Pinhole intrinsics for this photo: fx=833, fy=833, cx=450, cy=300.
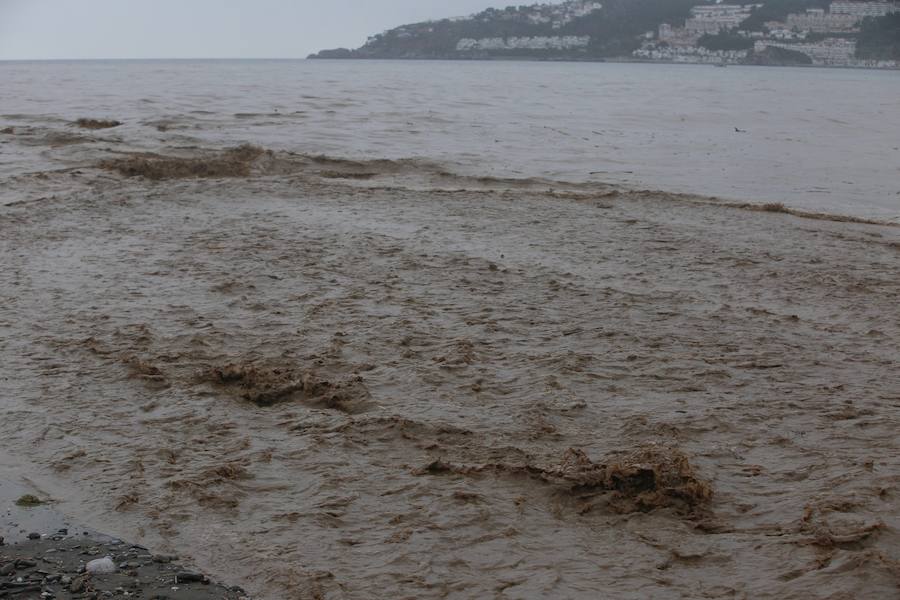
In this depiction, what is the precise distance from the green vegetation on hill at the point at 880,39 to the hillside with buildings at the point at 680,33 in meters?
0.16

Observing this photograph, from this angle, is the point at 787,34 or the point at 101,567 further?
the point at 787,34

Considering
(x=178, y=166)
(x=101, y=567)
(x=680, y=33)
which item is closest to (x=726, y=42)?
(x=680, y=33)

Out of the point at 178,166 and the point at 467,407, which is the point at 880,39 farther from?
the point at 467,407

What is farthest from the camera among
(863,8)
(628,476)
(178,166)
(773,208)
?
(863,8)

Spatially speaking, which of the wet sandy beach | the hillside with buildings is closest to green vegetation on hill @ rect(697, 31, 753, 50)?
the hillside with buildings

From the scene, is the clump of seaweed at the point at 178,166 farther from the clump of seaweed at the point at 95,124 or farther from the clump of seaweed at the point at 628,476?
the clump of seaweed at the point at 628,476

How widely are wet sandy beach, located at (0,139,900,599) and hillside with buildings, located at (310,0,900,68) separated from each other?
14590 centimetres

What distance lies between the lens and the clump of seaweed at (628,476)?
322cm

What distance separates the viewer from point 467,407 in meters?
4.04

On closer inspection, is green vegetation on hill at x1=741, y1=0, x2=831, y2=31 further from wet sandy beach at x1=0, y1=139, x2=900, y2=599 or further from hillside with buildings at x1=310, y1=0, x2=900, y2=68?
wet sandy beach at x1=0, y1=139, x2=900, y2=599

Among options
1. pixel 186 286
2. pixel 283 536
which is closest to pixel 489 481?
pixel 283 536

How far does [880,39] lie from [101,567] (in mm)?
155553

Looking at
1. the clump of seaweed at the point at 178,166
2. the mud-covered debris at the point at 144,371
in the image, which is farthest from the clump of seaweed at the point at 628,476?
the clump of seaweed at the point at 178,166

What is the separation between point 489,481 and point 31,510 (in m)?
1.77
